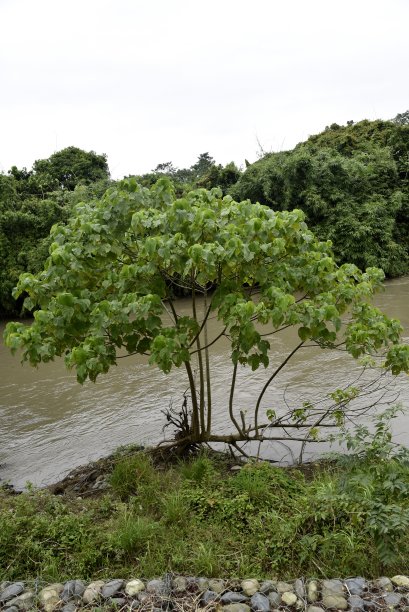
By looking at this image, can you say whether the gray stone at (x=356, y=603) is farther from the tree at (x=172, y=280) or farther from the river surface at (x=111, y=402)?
the river surface at (x=111, y=402)

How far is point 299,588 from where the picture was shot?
8.10 ft

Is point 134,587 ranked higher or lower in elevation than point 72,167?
lower

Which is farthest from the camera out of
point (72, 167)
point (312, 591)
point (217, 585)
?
point (72, 167)

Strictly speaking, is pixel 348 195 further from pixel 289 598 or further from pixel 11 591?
pixel 11 591

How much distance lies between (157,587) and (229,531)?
0.66 metres

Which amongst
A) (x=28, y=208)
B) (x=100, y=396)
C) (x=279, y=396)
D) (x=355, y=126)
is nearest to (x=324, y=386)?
(x=279, y=396)

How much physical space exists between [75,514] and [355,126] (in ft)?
64.7

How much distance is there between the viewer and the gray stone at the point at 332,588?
241 cm

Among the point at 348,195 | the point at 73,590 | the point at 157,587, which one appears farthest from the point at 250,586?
the point at 348,195

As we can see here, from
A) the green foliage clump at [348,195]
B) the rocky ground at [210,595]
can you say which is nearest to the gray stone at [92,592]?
the rocky ground at [210,595]

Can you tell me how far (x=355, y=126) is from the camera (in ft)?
65.3

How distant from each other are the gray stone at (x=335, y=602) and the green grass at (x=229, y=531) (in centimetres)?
25

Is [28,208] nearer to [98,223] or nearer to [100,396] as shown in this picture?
[100,396]

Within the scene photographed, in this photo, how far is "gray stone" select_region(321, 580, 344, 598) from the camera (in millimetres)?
2414
